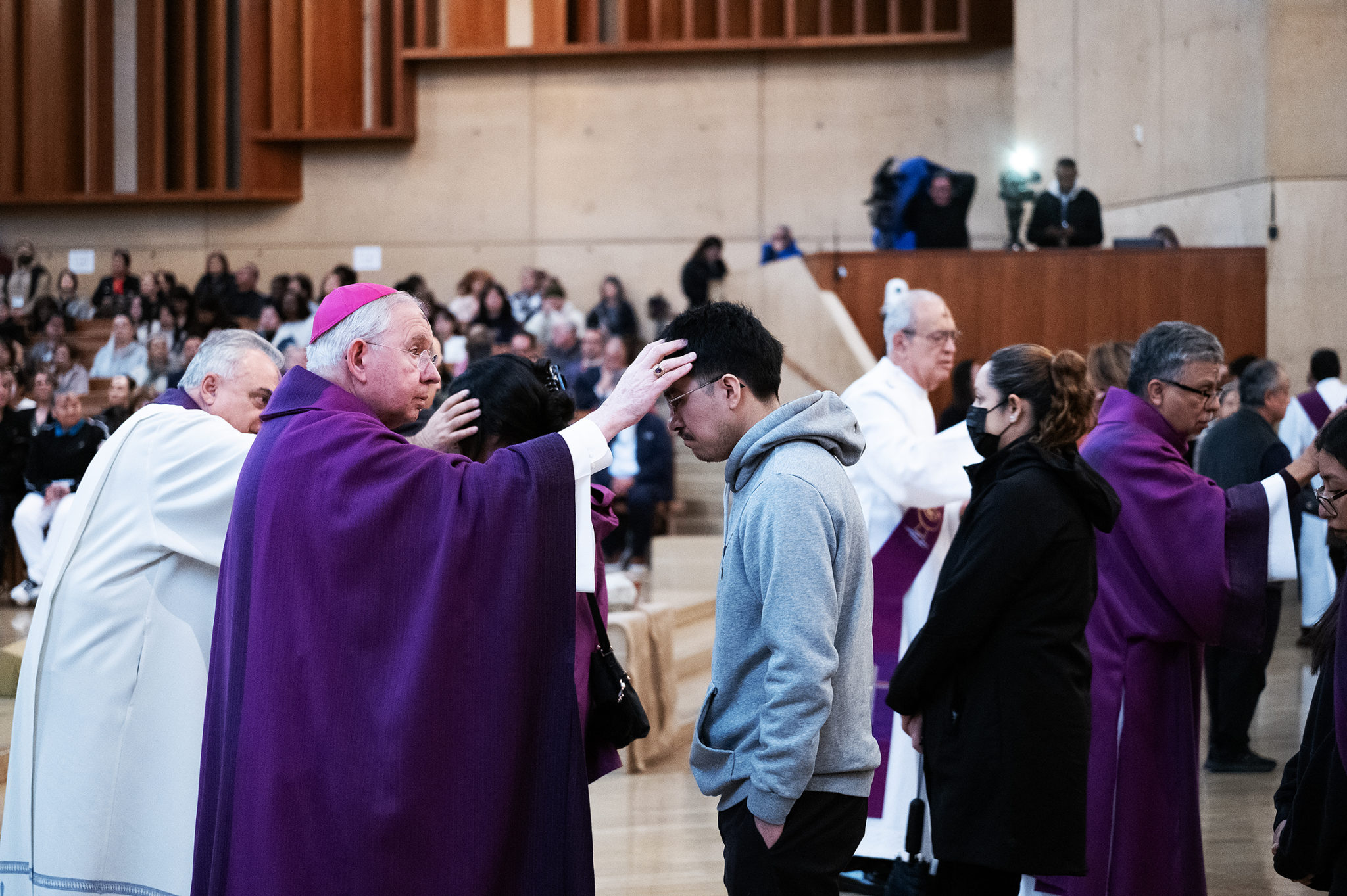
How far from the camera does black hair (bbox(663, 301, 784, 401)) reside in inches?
83.0

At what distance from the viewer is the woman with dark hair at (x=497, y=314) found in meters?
11.6

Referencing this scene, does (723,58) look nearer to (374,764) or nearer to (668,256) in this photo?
(668,256)

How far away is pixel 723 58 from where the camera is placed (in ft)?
44.2

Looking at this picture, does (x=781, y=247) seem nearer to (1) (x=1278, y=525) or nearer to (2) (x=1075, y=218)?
(2) (x=1075, y=218)

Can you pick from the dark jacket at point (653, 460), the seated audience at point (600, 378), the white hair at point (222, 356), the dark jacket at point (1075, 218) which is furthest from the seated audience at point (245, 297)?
the white hair at point (222, 356)

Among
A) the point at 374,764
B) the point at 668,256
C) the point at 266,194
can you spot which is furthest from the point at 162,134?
the point at 374,764

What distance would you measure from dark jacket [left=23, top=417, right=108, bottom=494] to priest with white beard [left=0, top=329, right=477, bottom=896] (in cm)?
657

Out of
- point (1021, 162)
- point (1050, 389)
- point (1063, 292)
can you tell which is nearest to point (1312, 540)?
point (1063, 292)

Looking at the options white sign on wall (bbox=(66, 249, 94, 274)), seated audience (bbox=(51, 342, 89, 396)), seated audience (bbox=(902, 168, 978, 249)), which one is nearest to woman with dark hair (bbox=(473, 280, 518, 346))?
seated audience (bbox=(51, 342, 89, 396))

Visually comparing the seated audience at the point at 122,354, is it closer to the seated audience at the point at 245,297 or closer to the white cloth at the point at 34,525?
the seated audience at the point at 245,297

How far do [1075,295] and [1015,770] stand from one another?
6287 mm

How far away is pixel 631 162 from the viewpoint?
13.7m

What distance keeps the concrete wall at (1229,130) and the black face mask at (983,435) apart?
21.8 ft

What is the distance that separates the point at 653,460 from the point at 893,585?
5.12m
